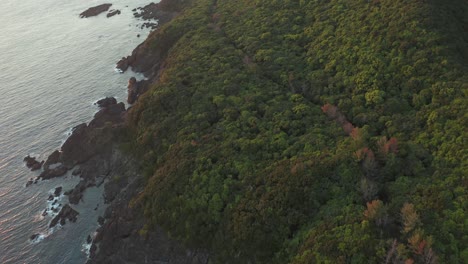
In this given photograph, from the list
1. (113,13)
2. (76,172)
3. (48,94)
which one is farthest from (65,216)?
(113,13)

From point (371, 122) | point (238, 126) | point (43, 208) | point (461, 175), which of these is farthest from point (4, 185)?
point (461, 175)

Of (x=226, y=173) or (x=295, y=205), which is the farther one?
(x=226, y=173)

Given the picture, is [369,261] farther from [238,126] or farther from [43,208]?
[43,208]

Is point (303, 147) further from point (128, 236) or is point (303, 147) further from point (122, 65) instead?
point (122, 65)

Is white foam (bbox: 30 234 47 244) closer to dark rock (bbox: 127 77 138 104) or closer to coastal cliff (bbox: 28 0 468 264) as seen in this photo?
coastal cliff (bbox: 28 0 468 264)

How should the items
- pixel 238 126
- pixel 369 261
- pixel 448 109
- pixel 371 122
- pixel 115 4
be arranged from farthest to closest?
pixel 115 4 < pixel 238 126 < pixel 371 122 < pixel 448 109 < pixel 369 261

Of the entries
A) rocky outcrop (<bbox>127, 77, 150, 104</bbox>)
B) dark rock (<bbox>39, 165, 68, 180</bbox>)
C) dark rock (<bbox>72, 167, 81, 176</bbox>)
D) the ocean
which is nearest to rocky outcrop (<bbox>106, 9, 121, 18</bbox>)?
the ocean
